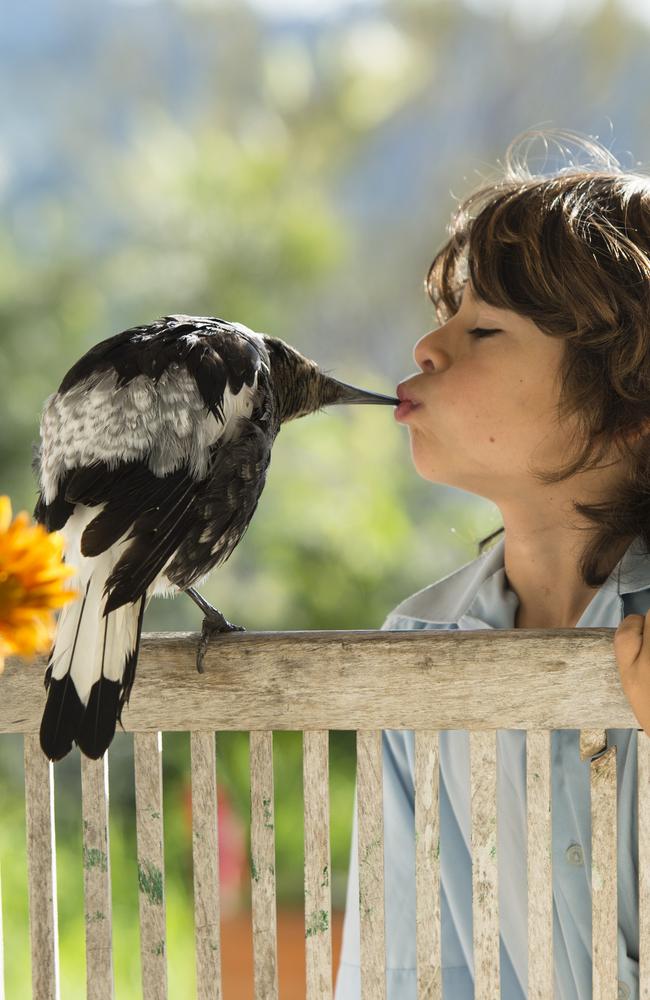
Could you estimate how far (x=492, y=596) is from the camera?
0.96m

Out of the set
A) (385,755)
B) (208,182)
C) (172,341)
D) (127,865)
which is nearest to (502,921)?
(385,755)

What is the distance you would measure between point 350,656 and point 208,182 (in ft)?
7.80

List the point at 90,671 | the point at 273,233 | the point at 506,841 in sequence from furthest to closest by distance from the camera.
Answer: the point at 273,233
the point at 506,841
the point at 90,671

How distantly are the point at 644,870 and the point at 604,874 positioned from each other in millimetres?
24

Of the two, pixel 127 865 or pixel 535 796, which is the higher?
pixel 127 865

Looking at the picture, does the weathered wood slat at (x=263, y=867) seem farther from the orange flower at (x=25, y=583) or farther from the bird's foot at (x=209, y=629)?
the orange flower at (x=25, y=583)

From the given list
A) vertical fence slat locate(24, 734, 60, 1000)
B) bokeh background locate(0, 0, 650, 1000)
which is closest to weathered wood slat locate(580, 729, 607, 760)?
vertical fence slat locate(24, 734, 60, 1000)

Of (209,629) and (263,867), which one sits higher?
(209,629)

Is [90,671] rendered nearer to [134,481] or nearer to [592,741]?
[134,481]

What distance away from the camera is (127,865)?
7.94 ft

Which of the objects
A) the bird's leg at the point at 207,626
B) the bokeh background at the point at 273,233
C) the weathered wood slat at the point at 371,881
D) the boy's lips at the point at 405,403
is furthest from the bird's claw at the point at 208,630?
A: the bokeh background at the point at 273,233

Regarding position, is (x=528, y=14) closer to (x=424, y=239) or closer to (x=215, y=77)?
(x=424, y=239)

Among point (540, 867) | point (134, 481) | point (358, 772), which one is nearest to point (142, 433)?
point (134, 481)

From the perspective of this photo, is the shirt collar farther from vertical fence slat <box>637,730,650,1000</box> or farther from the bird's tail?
the bird's tail
